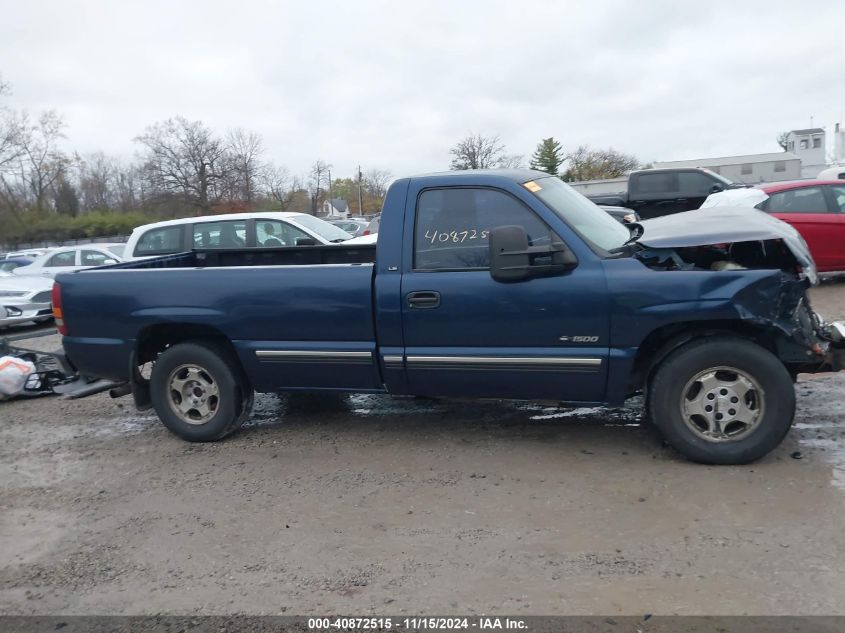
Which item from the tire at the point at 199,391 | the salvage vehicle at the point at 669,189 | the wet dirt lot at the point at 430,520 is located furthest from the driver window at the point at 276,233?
the salvage vehicle at the point at 669,189

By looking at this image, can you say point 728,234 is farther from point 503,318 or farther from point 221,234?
point 221,234

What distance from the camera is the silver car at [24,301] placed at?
1209cm

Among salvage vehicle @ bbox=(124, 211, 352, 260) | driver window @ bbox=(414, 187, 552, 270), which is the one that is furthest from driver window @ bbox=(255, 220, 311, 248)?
driver window @ bbox=(414, 187, 552, 270)

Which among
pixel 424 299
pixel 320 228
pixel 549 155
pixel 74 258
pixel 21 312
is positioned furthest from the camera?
pixel 549 155

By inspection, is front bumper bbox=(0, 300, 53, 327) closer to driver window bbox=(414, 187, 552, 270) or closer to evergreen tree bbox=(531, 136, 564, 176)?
driver window bbox=(414, 187, 552, 270)

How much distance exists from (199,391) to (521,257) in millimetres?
2731

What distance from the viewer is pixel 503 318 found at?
14.5 feet

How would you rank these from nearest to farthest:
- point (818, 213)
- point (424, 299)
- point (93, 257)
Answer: point (424, 299) → point (818, 213) → point (93, 257)

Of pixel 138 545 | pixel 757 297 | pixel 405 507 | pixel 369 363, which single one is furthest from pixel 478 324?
pixel 138 545

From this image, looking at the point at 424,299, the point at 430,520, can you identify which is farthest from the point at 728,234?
the point at 430,520

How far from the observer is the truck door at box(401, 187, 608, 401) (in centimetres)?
430

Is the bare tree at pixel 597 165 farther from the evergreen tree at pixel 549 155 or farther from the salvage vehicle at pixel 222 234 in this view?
the salvage vehicle at pixel 222 234

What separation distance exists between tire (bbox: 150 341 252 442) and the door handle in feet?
5.16

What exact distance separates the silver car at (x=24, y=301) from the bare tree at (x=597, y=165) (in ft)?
177
